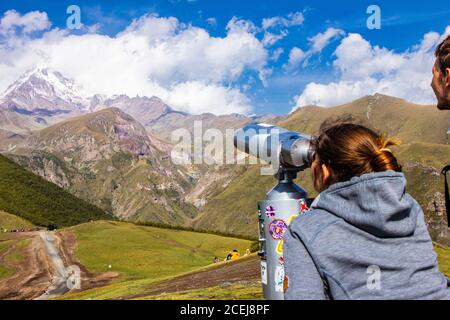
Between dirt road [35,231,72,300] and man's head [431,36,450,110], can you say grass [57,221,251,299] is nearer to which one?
dirt road [35,231,72,300]

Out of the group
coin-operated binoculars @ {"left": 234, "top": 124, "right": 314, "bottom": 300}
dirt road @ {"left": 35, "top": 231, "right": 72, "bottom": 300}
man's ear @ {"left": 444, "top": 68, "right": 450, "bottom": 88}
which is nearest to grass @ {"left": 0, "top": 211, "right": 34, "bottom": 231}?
dirt road @ {"left": 35, "top": 231, "right": 72, "bottom": 300}

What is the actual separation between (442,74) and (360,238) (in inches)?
91.8

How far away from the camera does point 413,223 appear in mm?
3928

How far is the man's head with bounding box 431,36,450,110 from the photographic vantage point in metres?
4.93

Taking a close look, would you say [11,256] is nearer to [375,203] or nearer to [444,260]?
[444,260]

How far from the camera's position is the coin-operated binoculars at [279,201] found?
19.8 feet

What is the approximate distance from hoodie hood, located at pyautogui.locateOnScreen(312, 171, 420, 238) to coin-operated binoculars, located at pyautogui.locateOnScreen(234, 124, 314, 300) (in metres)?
2.00

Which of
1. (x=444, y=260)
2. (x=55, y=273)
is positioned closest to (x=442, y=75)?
(x=444, y=260)

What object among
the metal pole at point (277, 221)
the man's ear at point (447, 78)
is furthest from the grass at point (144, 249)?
the man's ear at point (447, 78)

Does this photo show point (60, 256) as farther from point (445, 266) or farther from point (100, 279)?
point (445, 266)

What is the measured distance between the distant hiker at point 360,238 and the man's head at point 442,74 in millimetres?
1570

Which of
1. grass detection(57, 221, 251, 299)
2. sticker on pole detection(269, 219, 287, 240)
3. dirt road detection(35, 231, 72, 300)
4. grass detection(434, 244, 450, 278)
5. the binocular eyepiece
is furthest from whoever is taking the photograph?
grass detection(57, 221, 251, 299)

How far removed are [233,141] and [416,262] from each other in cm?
388
